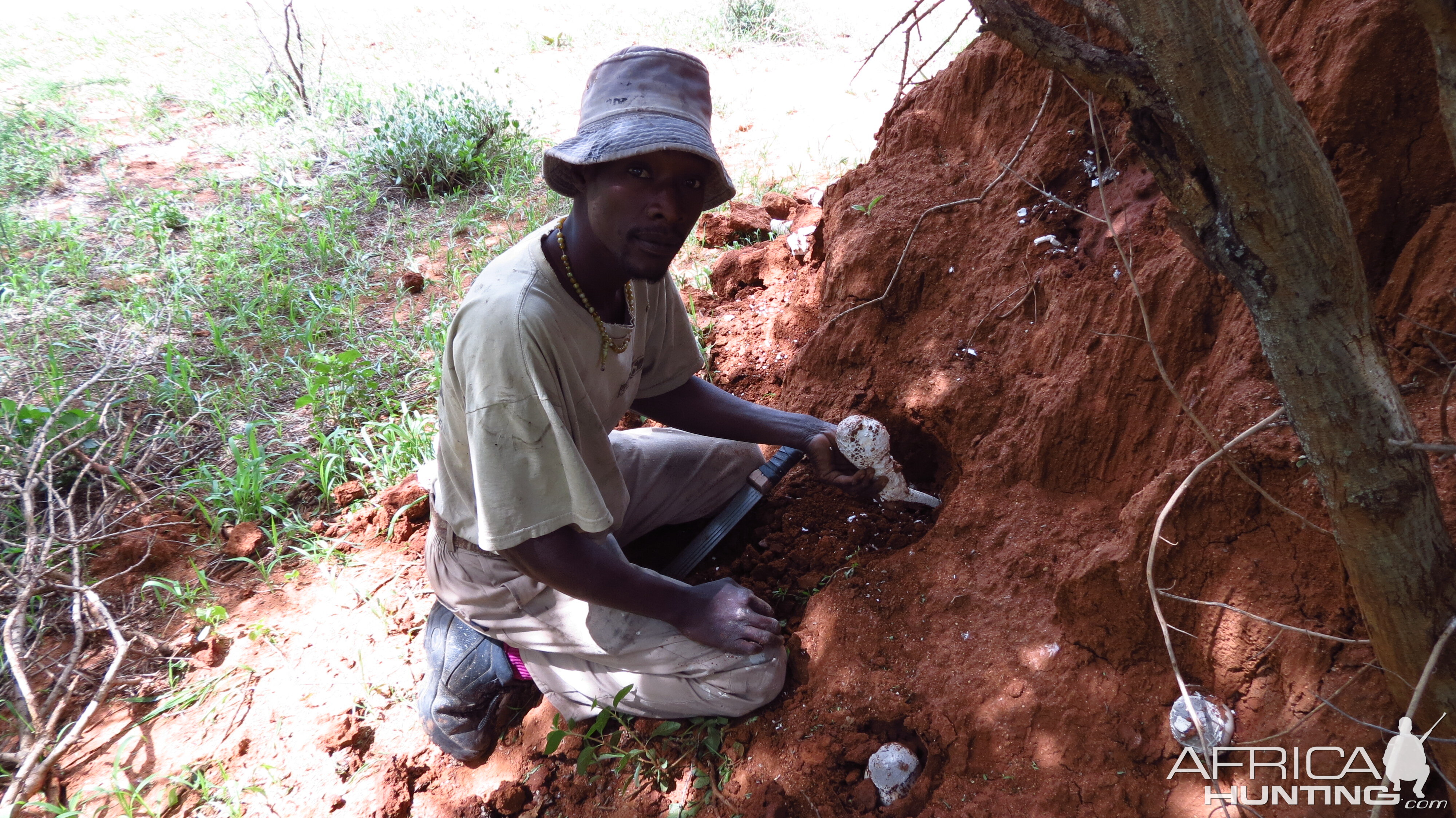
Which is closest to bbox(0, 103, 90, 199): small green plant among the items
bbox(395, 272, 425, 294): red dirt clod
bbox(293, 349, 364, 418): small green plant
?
bbox(395, 272, 425, 294): red dirt clod

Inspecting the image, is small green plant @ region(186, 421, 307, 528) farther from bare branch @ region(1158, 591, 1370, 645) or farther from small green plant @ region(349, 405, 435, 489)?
bare branch @ region(1158, 591, 1370, 645)

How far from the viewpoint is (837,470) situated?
96.3 inches

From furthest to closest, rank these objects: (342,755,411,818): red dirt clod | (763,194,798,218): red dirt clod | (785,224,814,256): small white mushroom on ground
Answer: (763,194,798,218): red dirt clod < (785,224,814,256): small white mushroom on ground < (342,755,411,818): red dirt clod

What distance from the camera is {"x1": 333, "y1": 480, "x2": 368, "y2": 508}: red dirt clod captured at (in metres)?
3.14

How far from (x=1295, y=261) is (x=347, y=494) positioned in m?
3.09

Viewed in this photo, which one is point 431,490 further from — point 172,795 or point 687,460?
point 172,795

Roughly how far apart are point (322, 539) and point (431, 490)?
0.88 metres

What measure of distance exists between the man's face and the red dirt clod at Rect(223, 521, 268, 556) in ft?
6.47

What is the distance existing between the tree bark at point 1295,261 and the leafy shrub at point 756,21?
7216 mm

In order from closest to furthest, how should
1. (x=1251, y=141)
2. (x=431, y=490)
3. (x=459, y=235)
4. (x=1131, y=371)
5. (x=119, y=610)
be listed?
1. (x=1251, y=141)
2. (x=1131, y=371)
3. (x=431, y=490)
4. (x=119, y=610)
5. (x=459, y=235)

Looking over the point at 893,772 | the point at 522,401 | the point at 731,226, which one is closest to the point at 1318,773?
the point at 893,772

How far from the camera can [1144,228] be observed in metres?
2.09

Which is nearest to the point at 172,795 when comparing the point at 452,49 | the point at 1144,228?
the point at 1144,228

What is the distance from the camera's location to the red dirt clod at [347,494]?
3143mm
